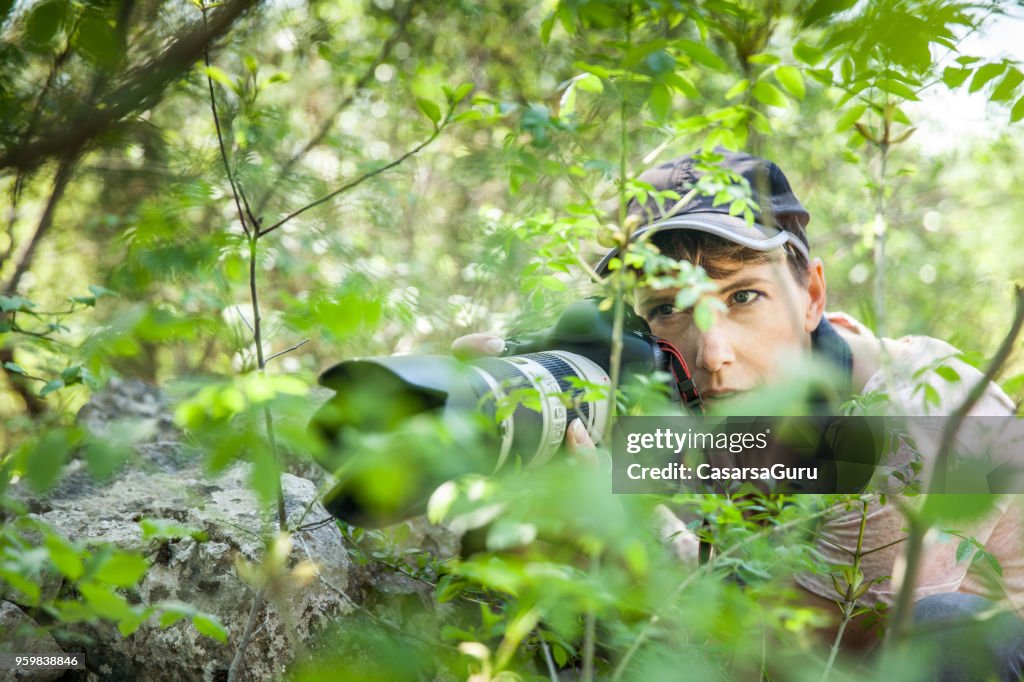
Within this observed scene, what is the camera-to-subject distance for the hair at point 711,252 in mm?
1448

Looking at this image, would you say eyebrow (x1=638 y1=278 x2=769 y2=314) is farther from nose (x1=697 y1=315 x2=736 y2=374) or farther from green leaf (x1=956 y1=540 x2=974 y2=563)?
green leaf (x1=956 y1=540 x2=974 y2=563)

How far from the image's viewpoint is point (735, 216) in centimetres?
144

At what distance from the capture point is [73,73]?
130 centimetres

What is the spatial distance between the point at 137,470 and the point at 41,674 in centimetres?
45

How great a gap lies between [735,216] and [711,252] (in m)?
0.08

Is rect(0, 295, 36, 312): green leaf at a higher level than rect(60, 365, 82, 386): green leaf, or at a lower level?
higher

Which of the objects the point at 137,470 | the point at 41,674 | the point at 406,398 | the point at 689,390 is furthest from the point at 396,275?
the point at 406,398

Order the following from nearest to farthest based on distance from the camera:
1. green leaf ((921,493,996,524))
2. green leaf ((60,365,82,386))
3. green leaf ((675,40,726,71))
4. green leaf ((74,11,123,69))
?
green leaf ((921,493,996,524)), green leaf ((675,40,726,71)), green leaf ((74,11,123,69)), green leaf ((60,365,82,386))

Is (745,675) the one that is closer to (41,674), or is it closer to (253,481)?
(253,481)

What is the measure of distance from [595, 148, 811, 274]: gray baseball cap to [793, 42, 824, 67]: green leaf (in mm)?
437

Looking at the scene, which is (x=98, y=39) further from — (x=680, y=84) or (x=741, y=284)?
(x=741, y=284)

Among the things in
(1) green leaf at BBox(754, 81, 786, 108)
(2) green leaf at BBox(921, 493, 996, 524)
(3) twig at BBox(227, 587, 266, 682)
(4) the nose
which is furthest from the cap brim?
(2) green leaf at BBox(921, 493, 996, 524)

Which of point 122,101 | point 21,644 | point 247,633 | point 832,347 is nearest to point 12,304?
point 122,101

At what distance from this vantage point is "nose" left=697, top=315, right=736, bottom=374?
1399 mm
